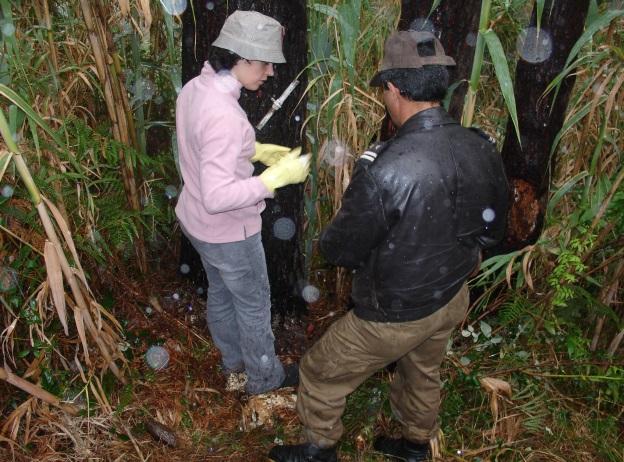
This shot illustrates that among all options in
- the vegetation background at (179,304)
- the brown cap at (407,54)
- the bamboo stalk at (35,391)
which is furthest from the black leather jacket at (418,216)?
the bamboo stalk at (35,391)

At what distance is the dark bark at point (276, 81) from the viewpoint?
221cm

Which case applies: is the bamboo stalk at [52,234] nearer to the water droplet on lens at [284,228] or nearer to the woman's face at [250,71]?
the woman's face at [250,71]

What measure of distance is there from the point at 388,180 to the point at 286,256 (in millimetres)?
1226

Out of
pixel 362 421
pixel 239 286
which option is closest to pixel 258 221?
pixel 239 286

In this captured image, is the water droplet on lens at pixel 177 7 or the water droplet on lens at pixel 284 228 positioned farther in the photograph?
the water droplet on lens at pixel 284 228

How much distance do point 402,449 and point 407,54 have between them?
1.61m

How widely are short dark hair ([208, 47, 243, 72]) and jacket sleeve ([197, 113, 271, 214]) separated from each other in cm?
19

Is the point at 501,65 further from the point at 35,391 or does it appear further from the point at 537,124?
the point at 35,391

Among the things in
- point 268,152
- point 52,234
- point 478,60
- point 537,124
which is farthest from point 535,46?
point 52,234

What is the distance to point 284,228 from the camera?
2.67 m

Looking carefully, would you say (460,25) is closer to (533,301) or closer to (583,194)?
(583,194)

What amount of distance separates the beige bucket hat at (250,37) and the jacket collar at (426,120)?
516 mm

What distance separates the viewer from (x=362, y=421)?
2459mm

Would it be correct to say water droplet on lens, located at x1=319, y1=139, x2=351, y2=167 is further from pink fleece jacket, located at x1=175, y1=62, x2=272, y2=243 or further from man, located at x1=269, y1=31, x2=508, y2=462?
man, located at x1=269, y1=31, x2=508, y2=462
